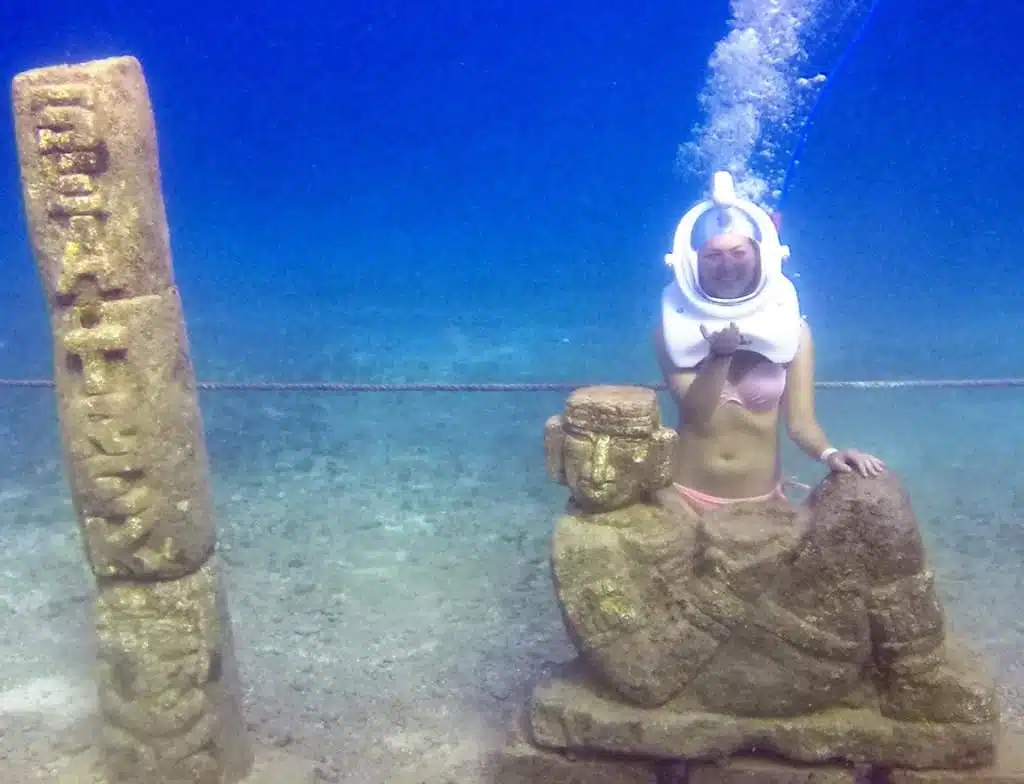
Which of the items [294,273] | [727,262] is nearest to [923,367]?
[727,262]

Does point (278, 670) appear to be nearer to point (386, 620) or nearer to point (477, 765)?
point (386, 620)

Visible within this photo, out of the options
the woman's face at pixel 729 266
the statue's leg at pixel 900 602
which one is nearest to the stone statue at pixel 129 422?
the woman's face at pixel 729 266

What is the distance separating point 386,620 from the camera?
4.88 meters

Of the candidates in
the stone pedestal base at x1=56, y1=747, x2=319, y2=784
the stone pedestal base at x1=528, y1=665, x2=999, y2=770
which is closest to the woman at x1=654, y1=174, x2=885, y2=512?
the stone pedestal base at x1=528, y1=665, x2=999, y2=770

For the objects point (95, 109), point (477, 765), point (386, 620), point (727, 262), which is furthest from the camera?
point (386, 620)

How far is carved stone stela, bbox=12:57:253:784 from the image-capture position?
2.84 meters

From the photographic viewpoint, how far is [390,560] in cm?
562

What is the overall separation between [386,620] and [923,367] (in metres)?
7.79

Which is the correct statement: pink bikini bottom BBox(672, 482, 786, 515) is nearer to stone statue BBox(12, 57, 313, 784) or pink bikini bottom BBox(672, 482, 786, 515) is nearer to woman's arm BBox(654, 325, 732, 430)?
woman's arm BBox(654, 325, 732, 430)

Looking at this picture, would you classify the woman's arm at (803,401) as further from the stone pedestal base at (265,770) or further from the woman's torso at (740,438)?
the stone pedestal base at (265,770)

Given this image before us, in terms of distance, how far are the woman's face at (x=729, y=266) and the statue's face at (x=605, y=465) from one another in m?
0.64

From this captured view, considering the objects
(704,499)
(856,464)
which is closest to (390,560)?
(704,499)

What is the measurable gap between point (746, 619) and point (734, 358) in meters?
0.91

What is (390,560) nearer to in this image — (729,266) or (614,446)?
(614,446)
